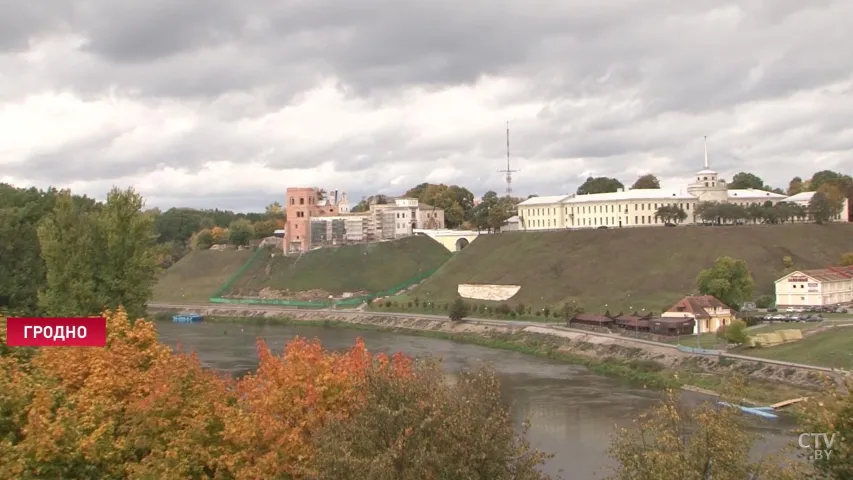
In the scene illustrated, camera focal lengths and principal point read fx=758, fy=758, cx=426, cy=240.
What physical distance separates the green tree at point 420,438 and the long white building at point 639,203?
80.9 metres

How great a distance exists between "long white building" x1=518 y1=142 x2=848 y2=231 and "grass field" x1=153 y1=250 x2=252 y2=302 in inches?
1674

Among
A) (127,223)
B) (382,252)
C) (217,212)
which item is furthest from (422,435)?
(217,212)

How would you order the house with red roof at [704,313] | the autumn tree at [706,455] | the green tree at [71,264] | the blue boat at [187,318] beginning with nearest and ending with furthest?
the autumn tree at [706,455] → the green tree at [71,264] → the house with red roof at [704,313] → the blue boat at [187,318]

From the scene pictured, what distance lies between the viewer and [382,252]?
93688 mm

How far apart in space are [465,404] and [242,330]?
5965 centimetres

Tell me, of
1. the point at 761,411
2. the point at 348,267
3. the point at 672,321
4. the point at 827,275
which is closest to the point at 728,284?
the point at 672,321

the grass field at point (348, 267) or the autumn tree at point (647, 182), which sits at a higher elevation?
the autumn tree at point (647, 182)

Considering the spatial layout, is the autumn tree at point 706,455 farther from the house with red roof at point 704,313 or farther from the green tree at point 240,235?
the green tree at point 240,235

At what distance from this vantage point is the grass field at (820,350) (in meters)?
35.6

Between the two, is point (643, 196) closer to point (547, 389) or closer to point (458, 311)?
point (458, 311)

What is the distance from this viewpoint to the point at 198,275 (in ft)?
331

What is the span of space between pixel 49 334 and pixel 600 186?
354ft

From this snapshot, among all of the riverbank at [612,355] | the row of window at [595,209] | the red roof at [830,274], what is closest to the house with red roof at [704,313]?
the riverbank at [612,355]

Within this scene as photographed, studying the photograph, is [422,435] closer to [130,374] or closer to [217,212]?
[130,374]
